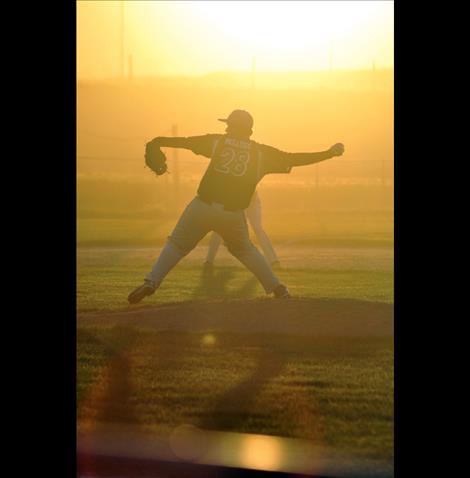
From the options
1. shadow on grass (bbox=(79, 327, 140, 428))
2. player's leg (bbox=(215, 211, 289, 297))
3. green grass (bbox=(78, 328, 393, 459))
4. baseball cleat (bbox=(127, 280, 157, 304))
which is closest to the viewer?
green grass (bbox=(78, 328, 393, 459))

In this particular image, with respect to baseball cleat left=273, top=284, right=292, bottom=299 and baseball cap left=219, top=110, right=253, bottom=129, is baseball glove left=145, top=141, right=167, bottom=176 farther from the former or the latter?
baseball cleat left=273, top=284, right=292, bottom=299

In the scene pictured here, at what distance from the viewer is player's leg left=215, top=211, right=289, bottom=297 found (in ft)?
18.6

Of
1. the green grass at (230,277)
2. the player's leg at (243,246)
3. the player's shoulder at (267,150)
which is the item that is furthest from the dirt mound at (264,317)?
the player's shoulder at (267,150)

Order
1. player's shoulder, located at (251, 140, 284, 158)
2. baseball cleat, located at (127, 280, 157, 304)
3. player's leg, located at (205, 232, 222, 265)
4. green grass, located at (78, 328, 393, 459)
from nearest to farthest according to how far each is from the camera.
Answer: green grass, located at (78, 328, 393, 459)
player's shoulder, located at (251, 140, 284, 158)
baseball cleat, located at (127, 280, 157, 304)
player's leg, located at (205, 232, 222, 265)

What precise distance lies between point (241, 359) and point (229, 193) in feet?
3.89

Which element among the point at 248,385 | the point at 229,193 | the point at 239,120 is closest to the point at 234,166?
the point at 229,193

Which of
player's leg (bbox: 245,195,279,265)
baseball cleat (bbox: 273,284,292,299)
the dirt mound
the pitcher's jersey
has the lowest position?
the dirt mound

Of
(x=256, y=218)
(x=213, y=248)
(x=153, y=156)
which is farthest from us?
(x=213, y=248)

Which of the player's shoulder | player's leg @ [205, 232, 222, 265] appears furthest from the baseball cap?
player's leg @ [205, 232, 222, 265]

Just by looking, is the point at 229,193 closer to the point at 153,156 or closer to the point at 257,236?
the point at 153,156

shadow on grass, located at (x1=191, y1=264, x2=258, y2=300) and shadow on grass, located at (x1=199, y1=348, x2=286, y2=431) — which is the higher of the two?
shadow on grass, located at (x1=191, y1=264, x2=258, y2=300)

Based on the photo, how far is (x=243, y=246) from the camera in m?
5.70

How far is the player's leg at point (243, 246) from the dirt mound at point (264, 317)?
0.12 m

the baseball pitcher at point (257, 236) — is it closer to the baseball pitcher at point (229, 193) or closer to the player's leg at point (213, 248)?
the player's leg at point (213, 248)
